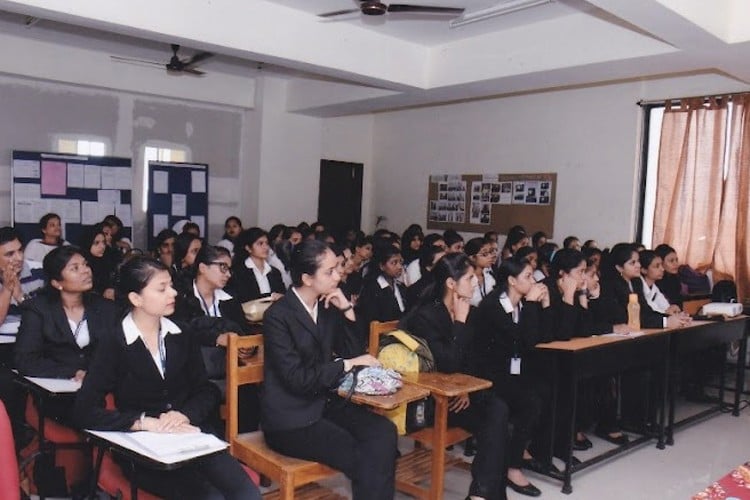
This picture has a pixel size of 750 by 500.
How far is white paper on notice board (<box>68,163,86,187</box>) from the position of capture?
738 centimetres

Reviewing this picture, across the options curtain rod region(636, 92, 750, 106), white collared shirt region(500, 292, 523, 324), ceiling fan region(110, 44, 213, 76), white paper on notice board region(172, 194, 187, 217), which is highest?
ceiling fan region(110, 44, 213, 76)

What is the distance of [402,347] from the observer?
9.88ft

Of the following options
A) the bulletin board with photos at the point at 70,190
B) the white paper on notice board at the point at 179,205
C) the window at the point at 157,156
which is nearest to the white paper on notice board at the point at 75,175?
the bulletin board with photos at the point at 70,190

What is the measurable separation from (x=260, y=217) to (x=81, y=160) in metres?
2.15

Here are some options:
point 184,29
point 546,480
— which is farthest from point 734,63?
point 184,29

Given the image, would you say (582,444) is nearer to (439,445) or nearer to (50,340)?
(439,445)

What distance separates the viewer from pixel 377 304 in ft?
15.6

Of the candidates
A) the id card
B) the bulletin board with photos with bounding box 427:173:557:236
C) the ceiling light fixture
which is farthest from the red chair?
the bulletin board with photos with bounding box 427:173:557:236

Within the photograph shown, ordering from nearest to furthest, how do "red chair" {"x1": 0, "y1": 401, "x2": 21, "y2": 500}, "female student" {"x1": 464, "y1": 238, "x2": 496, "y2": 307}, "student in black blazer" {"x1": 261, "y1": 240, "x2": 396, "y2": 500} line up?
"red chair" {"x1": 0, "y1": 401, "x2": 21, "y2": 500} → "student in black blazer" {"x1": 261, "y1": 240, "x2": 396, "y2": 500} → "female student" {"x1": 464, "y1": 238, "x2": 496, "y2": 307}

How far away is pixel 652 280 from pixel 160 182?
18.8 ft

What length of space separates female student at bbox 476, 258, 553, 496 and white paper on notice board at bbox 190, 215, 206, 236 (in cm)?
561

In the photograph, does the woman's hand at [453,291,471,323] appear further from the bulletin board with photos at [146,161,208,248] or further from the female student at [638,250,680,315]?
the bulletin board with photos at [146,161,208,248]

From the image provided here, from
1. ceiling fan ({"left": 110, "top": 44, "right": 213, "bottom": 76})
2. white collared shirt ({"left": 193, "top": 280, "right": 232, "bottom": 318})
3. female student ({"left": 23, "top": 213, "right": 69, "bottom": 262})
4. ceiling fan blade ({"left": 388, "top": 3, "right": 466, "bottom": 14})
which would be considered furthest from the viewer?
ceiling fan ({"left": 110, "top": 44, "right": 213, "bottom": 76})

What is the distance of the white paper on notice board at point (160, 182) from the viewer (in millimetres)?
7980
